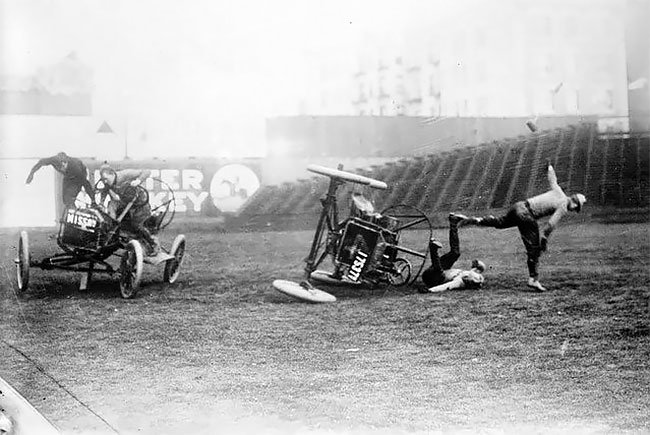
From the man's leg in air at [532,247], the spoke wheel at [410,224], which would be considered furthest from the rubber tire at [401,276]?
the man's leg in air at [532,247]

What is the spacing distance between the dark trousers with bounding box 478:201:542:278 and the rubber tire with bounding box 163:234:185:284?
49.4 inches

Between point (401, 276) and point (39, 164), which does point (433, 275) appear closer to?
point (401, 276)

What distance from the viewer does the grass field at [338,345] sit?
9.57 feet

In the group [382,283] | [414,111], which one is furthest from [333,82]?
[382,283]

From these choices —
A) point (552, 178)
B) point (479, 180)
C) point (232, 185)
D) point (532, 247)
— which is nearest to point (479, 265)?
point (532, 247)

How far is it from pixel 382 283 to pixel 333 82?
88cm

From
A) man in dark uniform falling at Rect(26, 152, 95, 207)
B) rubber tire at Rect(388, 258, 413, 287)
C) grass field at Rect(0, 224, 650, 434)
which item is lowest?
grass field at Rect(0, 224, 650, 434)

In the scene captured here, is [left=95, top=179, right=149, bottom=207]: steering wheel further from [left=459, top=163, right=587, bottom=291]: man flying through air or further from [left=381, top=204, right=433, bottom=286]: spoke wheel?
[left=459, top=163, right=587, bottom=291]: man flying through air

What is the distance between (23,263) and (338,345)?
135 centimetres

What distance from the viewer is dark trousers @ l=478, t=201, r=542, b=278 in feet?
10.1

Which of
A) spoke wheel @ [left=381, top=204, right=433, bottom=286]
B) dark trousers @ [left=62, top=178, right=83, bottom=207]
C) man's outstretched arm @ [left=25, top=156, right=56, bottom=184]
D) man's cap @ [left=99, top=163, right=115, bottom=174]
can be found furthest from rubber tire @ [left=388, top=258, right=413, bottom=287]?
man's outstretched arm @ [left=25, top=156, right=56, bottom=184]

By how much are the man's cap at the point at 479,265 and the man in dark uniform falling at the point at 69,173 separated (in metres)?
1.62

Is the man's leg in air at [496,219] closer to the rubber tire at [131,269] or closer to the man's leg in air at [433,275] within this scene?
the man's leg in air at [433,275]

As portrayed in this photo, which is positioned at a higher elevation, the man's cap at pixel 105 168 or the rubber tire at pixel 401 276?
the man's cap at pixel 105 168
